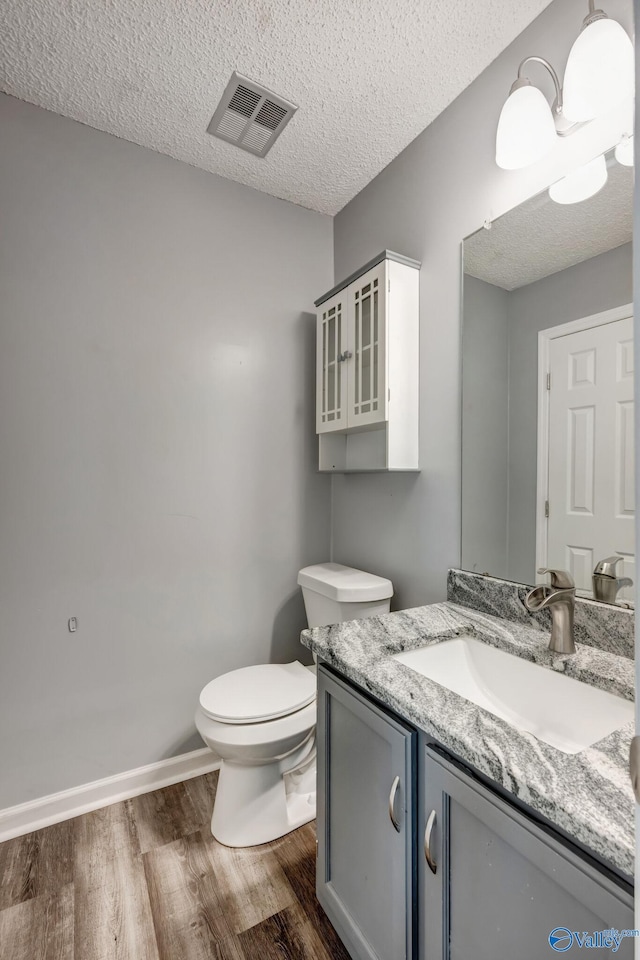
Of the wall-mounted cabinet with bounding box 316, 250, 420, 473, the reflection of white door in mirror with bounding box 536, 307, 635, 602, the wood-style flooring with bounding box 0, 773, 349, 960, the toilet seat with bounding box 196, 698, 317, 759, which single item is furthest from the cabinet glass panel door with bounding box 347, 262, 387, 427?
the wood-style flooring with bounding box 0, 773, 349, 960

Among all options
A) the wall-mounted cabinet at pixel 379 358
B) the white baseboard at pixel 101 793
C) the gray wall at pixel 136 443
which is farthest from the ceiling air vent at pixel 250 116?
the white baseboard at pixel 101 793

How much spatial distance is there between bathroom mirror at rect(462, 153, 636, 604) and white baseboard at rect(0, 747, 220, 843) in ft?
4.61

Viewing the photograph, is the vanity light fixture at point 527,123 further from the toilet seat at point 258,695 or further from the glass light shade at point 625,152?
the toilet seat at point 258,695

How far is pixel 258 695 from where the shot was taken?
5.04 feet

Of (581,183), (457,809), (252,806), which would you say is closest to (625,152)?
(581,183)

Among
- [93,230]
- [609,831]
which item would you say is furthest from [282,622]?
[93,230]

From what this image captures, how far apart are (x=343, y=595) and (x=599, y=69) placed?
1.59 meters

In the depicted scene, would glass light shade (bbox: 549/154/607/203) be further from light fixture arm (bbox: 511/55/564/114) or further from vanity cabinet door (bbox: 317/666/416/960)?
vanity cabinet door (bbox: 317/666/416/960)

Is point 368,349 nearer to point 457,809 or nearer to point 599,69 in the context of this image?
point 599,69

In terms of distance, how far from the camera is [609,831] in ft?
1.69

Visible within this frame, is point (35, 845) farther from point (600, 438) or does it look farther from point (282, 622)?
point (600, 438)

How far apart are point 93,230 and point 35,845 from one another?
2149 mm

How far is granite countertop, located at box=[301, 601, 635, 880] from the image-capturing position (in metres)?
0.55
